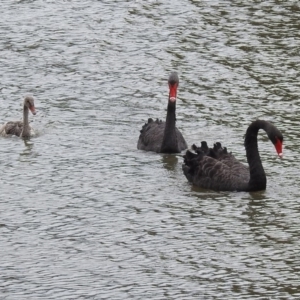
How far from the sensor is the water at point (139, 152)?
8.92 meters

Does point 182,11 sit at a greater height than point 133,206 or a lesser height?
greater

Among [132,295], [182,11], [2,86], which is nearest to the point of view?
[132,295]

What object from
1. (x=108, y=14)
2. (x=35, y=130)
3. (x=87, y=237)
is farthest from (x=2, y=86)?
(x=87, y=237)

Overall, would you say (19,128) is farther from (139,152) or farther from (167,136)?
(167,136)

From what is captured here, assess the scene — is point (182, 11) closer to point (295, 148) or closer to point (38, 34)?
point (38, 34)

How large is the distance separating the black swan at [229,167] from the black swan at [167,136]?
0.85m

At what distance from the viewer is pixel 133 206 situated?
1066 centimetres

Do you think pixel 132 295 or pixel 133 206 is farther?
pixel 133 206

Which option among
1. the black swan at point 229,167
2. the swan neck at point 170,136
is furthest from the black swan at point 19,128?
the black swan at point 229,167

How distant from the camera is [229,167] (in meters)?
11.6

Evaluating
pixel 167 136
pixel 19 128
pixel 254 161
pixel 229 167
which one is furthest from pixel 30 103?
pixel 254 161

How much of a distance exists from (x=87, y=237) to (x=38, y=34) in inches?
329

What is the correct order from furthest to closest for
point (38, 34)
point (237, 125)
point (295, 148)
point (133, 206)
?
point (38, 34), point (237, 125), point (295, 148), point (133, 206)

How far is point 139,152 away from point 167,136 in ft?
1.20
